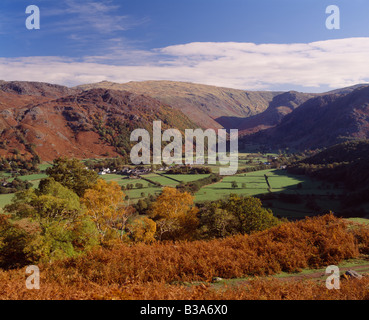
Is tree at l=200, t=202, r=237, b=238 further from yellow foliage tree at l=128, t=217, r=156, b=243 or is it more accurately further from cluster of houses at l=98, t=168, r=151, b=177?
cluster of houses at l=98, t=168, r=151, b=177

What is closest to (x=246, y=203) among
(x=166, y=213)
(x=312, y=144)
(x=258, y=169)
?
(x=166, y=213)

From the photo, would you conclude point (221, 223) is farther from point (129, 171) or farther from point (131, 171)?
point (131, 171)

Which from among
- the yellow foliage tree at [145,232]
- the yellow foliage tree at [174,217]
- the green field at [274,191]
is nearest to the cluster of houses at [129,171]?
the green field at [274,191]

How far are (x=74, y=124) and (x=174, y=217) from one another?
146 meters

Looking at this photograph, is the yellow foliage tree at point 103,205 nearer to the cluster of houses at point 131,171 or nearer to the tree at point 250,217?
the tree at point 250,217

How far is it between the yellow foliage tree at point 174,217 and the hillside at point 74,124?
104518 millimetres

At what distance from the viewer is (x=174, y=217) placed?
2767cm

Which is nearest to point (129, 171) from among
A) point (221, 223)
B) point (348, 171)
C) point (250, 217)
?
point (348, 171)

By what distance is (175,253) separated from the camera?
36.3ft

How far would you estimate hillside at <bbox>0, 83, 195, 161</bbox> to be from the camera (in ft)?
398

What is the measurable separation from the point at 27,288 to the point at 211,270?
645cm

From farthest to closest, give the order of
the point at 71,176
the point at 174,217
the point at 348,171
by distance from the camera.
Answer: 1. the point at 348,171
2. the point at 174,217
3. the point at 71,176

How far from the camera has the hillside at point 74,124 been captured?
4771 inches
